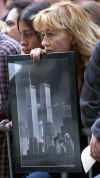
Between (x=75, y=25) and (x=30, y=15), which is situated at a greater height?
(x=75, y=25)

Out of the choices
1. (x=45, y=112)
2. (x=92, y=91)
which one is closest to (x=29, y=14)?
(x=45, y=112)

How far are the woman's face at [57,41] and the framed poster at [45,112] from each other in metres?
0.24

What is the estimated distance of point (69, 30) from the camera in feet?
11.8

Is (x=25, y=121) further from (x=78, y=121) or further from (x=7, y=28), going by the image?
(x=7, y=28)

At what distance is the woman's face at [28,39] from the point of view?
4.17m

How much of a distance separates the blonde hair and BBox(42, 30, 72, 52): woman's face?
0.04 meters

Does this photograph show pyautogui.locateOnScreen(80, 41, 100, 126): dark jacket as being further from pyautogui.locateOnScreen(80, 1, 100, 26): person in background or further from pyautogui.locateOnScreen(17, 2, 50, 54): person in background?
pyautogui.locateOnScreen(17, 2, 50, 54): person in background

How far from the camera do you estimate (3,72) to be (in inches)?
158

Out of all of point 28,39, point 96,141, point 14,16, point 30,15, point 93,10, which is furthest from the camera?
point 14,16

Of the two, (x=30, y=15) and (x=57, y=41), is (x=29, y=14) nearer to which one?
(x=30, y=15)

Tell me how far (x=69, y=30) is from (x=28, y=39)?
2.24 feet

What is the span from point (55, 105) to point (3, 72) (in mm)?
799

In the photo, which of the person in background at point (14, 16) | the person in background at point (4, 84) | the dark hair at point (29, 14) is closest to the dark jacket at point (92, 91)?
the person in background at point (4, 84)

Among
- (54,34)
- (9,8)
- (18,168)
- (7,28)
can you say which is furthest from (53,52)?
(9,8)
